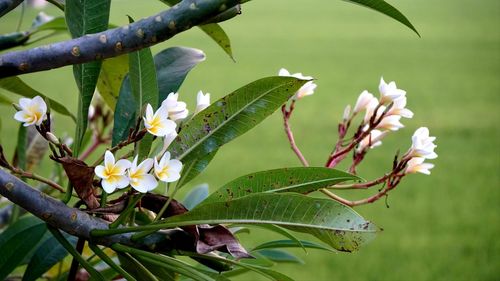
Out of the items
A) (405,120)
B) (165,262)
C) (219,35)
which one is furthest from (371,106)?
(405,120)

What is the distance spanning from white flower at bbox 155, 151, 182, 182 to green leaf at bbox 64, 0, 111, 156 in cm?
6

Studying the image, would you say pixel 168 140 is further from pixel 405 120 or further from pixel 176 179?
pixel 405 120

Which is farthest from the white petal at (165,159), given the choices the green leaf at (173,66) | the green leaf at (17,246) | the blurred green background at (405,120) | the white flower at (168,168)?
the blurred green background at (405,120)

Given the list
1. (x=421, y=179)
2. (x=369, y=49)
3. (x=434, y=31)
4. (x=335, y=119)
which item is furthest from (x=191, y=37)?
(x=421, y=179)

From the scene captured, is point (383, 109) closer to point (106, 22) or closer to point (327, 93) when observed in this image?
point (106, 22)

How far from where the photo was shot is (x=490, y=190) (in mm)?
3330

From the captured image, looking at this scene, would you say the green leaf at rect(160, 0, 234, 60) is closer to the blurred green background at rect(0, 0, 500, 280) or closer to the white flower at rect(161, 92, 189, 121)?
the white flower at rect(161, 92, 189, 121)

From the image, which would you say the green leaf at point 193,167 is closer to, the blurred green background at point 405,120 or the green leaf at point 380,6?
the green leaf at point 380,6

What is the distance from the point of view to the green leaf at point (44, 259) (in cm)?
61

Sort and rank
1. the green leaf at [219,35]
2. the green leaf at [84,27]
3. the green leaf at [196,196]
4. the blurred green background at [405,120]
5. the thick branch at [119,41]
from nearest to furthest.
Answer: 1. the thick branch at [119,41]
2. the green leaf at [84,27]
3. the green leaf at [219,35]
4. the green leaf at [196,196]
5. the blurred green background at [405,120]

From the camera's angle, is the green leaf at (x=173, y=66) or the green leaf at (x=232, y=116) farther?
the green leaf at (x=173, y=66)

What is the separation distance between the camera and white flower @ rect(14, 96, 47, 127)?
1.50 ft

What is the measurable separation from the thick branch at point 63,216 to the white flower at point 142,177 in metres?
0.03

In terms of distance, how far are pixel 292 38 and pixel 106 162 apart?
7861 millimetres
